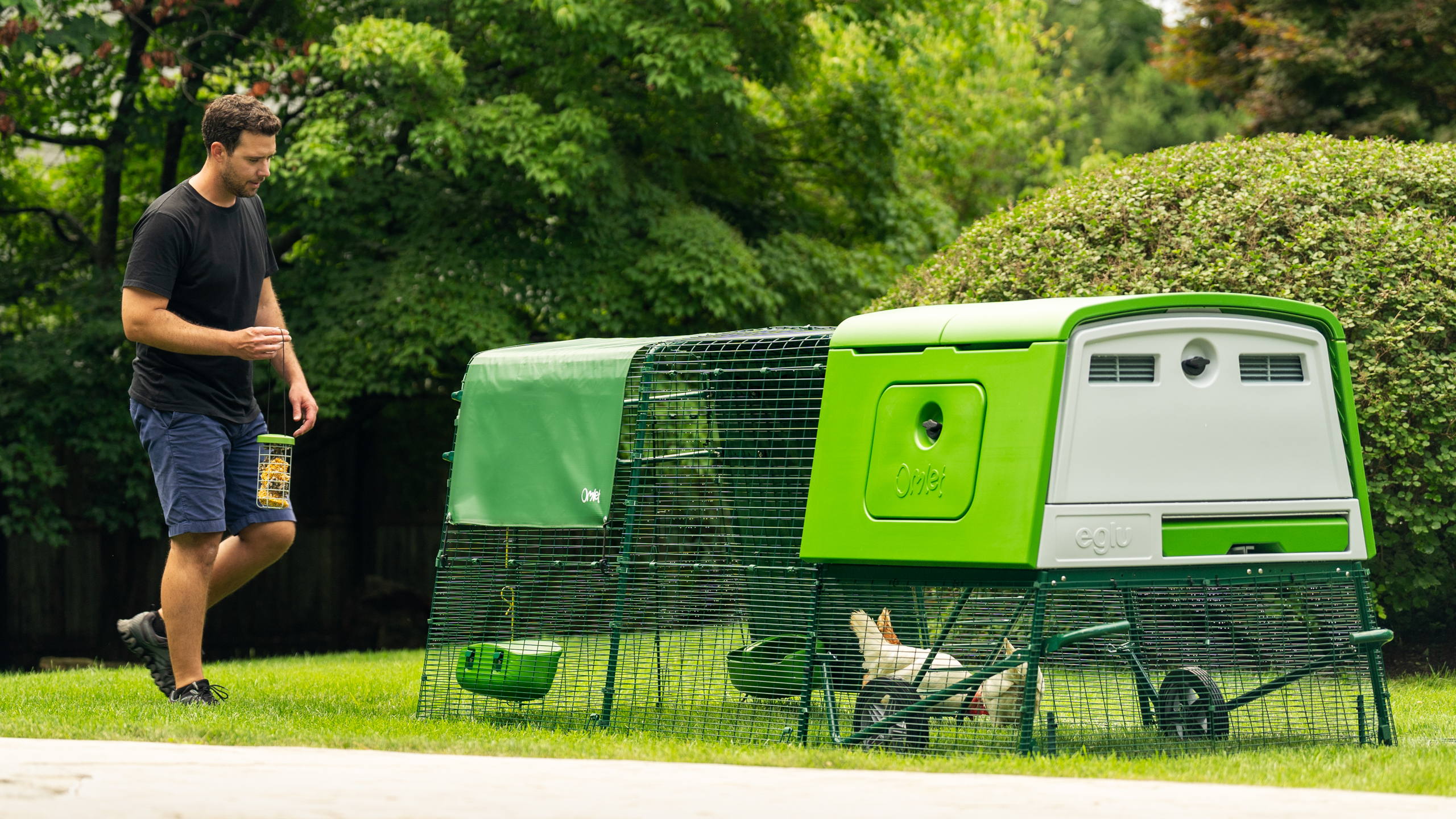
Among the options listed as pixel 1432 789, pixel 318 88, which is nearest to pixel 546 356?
pixel 1432 789

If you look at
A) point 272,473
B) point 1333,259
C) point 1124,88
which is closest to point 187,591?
point 272,473

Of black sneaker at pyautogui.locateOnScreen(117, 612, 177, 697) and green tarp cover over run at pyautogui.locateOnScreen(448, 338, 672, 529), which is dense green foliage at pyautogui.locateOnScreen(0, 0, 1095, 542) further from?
black sneaker at pyautogui.locateOnScreen(117, 612, 177, 697)

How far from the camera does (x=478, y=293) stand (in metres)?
11.6

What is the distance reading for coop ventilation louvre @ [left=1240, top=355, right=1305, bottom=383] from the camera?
14.8ft

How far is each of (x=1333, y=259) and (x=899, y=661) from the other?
11.8ft

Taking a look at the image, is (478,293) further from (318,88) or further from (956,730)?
(956,730)

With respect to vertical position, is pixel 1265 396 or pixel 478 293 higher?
pixel 478 293

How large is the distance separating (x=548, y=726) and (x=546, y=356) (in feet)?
4.32

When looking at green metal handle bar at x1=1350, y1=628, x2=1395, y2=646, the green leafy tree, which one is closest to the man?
green metal handle bar at x1=1350, y1=628, x2=1395, y2=646

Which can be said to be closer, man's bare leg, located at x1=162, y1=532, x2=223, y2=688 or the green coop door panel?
the green coop door panel

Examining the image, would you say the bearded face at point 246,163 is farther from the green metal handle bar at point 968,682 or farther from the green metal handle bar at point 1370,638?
the green metal handle bar at point 1370,638

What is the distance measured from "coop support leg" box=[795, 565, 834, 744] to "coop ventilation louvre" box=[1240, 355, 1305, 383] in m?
1.44

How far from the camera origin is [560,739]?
4.60 meters

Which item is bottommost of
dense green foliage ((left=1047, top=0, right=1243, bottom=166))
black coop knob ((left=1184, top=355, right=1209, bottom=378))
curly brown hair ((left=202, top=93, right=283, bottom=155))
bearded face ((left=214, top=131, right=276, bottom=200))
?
black coop knob ((left=1184, top=355, right=1209, bottom=378))
